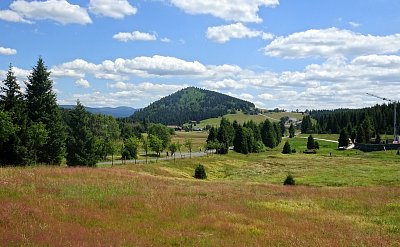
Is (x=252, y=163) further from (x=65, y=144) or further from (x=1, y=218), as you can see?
(x=1, y=218)

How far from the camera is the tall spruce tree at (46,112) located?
166ft

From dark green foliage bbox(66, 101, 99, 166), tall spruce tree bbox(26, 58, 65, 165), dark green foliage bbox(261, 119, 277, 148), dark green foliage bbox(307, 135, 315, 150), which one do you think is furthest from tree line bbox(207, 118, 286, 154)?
tall spruce tree bbox(26, 58, 65, 165)

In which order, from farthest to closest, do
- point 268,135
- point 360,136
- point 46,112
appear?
point 360,136 < point 268,135 < point 46,112

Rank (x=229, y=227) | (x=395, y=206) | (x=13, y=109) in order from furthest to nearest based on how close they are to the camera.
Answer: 1. (x=13, y=109)
2. (x=395, y=206)
3. (x=229, y=227)

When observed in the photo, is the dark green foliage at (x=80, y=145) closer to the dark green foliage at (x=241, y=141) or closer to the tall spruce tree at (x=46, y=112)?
the tall spruce tree at (x=46, y=112)

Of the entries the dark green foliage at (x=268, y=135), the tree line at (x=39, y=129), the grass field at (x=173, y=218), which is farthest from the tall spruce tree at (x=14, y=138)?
the dark green foliage at (x=268, y=135)

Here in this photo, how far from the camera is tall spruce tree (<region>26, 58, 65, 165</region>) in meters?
50.6

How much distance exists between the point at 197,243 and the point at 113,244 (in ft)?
10.0

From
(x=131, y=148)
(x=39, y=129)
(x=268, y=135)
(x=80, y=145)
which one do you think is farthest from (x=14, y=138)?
(x=268, y=135)

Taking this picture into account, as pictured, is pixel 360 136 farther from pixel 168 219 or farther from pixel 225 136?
pixel 168 219

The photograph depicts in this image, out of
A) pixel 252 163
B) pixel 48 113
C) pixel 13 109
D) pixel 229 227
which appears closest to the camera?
pixel 229 227

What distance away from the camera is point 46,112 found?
2051 inches

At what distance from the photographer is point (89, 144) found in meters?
56.3

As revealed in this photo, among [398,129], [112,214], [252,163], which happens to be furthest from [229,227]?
[398,129]
